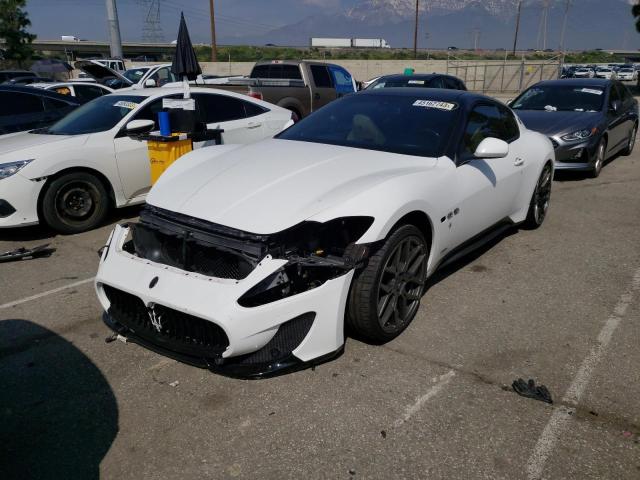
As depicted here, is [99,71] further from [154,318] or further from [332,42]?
[332,42]

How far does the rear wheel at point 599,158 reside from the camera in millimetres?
8367

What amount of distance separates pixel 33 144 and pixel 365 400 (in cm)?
480

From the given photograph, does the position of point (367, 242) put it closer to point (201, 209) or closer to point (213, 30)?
point (201, 209)

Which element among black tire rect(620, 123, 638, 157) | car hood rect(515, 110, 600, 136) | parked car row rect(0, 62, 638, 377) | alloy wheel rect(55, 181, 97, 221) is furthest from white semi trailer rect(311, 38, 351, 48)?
parked car row rect(0, 62, 638, 377)

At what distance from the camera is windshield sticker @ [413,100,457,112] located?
4.26 metres

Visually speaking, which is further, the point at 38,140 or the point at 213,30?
the point at 213,30

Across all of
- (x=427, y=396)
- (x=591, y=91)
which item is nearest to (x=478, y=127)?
(x=427, y=396)

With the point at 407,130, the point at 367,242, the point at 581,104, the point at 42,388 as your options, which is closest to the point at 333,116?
the point at 407,130

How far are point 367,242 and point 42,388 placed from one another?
80.5 inches

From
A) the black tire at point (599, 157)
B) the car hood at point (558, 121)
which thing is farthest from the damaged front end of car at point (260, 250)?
the black tire at point (599, 157)

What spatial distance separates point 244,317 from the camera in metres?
2.71

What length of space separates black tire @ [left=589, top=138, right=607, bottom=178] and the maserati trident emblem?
24.9ft

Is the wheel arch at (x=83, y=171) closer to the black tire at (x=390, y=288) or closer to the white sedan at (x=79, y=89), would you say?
the black tire at (x=390, y=288)

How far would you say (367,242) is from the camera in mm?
3123
